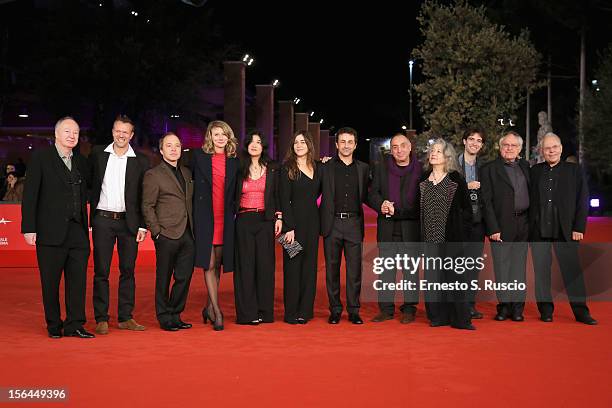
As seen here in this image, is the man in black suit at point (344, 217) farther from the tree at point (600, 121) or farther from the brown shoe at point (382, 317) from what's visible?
the tree at point (600, 121)

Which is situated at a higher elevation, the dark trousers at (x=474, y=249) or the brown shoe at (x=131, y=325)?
the dark trousers at (x=474, y=249)

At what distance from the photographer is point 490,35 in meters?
24.5

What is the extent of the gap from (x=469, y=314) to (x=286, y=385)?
2.91m

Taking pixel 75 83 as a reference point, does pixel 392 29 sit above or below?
above

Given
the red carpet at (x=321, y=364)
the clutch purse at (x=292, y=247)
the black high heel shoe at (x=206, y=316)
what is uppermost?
the clutch purse at (x=292, y=247)

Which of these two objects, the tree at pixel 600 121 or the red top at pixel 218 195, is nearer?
the red top at pixel 218 195

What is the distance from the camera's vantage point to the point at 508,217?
8750mm

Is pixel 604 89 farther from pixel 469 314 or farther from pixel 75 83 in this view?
pixel 469 314

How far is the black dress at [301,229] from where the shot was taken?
8.63m

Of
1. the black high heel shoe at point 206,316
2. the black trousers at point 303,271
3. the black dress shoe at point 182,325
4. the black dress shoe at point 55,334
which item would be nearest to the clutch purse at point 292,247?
the black trousers at point 303,271

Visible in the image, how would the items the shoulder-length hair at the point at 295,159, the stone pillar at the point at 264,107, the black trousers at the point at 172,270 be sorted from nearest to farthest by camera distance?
the black trousers at the point at 172,270 < the shoulder-length hair at the point at 295,159 < the stone pillar at the point at 264,107

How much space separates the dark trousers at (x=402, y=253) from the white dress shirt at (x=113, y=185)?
8.61 feet

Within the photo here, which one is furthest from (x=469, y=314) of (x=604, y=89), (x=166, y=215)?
(x=604, y=89)

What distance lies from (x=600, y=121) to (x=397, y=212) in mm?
25700
